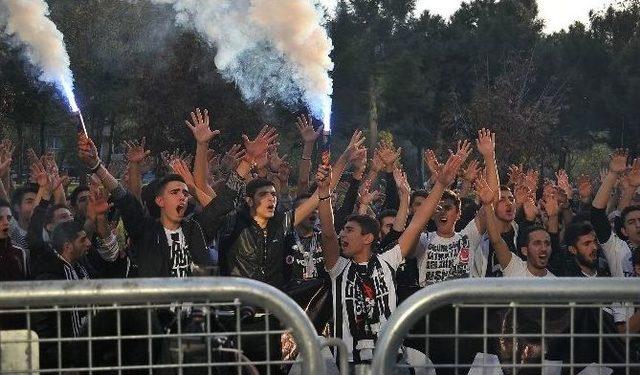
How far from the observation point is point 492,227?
313 inches

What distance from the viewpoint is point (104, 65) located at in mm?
36469

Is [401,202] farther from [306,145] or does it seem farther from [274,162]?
[274,162]

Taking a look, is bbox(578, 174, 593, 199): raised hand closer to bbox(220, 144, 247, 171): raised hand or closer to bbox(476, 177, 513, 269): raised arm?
bbox(220, 144, 247, 171): raised hand

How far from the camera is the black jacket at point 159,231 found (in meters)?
6.87

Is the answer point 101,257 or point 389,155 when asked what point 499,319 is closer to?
point 101,257

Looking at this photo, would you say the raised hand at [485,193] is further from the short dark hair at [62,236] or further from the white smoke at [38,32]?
the white smoke at [38,32]

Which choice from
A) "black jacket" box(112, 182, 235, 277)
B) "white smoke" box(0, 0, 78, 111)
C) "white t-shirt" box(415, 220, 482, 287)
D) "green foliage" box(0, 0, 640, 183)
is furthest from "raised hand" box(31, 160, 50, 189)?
"green foliage" box(0, 0, 640, 183)

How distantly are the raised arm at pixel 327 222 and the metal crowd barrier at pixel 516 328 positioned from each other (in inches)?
95.4

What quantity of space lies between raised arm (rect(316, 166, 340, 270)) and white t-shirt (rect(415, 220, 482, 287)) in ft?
3.48

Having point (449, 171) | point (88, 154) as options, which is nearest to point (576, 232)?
point (449, 171)

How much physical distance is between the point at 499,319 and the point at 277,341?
91 cm

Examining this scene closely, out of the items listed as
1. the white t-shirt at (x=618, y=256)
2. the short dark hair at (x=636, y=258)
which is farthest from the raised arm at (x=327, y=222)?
the white t-shirt at (x=618, y=256)

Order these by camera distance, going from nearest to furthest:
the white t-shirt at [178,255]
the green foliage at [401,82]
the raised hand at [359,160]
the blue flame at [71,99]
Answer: the white t-shirt at [178,255], the raised hand at [359,160], the blue flame at [71,99], the green foliage at [401,82]

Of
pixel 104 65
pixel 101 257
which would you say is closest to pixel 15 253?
pixel 101 257
